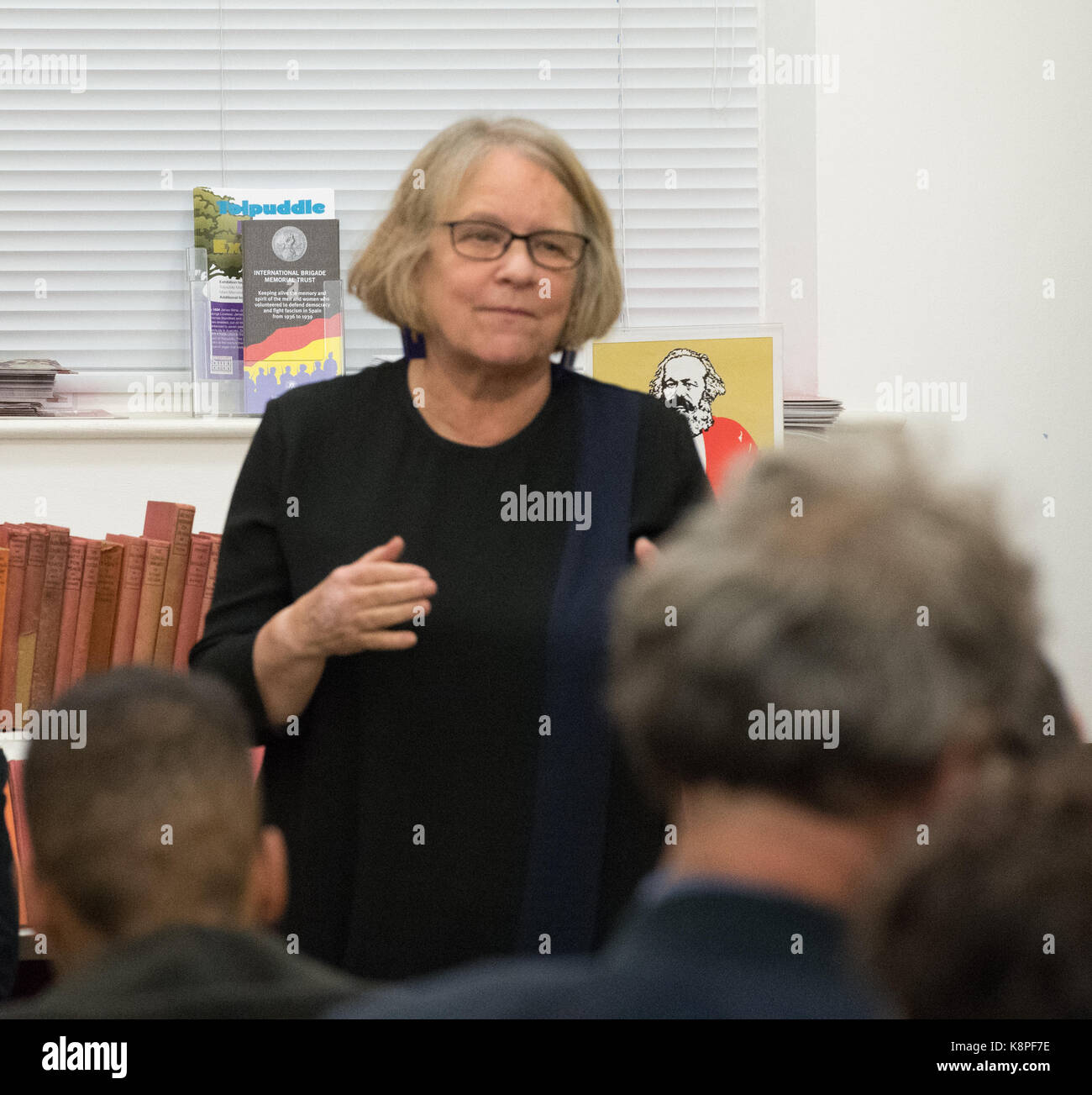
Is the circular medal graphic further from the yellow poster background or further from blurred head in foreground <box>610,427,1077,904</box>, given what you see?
blurred head in foreground <box>610,427,1077,904</box>

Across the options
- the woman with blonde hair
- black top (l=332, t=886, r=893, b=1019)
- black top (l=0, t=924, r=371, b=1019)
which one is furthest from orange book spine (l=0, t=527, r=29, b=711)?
black top (l=332, t=886, r=893, b=1019)

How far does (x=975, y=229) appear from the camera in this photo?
2.81m

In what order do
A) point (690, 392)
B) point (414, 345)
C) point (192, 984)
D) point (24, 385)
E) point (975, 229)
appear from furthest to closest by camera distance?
point (975, 229), point (24, 385), point (690, 392), point (414, 345), point (192, 984)

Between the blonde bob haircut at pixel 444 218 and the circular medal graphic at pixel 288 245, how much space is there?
3.83ft

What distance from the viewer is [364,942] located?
1.42 metres

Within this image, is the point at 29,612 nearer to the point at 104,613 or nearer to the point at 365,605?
the point at 104,613

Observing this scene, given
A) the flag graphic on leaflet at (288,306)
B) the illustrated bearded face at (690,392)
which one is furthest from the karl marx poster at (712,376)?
the flag graphic on leaflet at (288,306)

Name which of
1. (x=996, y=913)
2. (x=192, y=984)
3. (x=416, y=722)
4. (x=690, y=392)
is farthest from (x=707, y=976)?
(x=690, y=392)

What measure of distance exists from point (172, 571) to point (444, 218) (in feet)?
3.52

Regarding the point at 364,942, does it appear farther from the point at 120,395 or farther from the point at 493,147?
the point at 120,395
